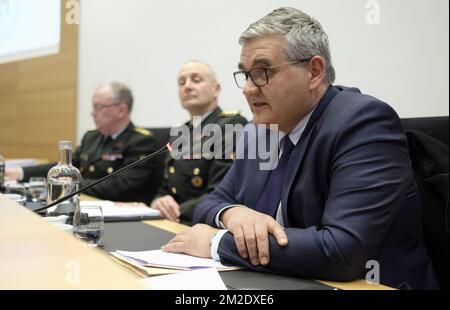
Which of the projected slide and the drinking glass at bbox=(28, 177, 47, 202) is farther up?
the projected slide

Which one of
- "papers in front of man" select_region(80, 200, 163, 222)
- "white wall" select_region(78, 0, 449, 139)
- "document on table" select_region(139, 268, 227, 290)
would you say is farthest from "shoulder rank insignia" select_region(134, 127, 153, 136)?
"document on table" select_region(139, 268, 227, 290)

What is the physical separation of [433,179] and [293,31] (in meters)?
0.51

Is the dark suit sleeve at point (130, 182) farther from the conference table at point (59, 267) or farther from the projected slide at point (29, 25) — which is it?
the conference table at point (59, 267)

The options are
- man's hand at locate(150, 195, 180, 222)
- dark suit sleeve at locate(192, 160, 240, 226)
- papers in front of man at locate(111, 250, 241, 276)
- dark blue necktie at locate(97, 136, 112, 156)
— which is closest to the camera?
papers in front of man at locate(111, 250, 241, 276)

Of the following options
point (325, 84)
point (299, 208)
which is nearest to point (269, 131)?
point (325, 84)

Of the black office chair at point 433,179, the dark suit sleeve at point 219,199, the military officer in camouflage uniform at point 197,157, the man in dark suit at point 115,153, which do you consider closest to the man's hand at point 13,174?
the man in dark suit at point 115,153

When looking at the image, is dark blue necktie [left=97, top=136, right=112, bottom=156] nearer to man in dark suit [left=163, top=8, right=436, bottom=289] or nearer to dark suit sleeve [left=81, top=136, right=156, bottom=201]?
dark suit sleeve [left=81, top=136, right=156, bottom=201]

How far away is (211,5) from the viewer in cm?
239

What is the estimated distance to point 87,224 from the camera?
1.07m

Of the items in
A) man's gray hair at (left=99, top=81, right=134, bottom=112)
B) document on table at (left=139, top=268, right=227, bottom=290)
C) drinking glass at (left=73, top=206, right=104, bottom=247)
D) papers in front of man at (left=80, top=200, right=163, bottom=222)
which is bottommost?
papers in front of man at (left=80, top=200, right=163, bottom=222)

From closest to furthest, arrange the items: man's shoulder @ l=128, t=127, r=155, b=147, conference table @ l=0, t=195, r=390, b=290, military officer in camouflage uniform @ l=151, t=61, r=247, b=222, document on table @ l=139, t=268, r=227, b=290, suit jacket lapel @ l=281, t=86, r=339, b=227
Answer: conference table @ l=0, t=195, r=390, b=290 < document on table @ l=139, t=268, r=227, b=290 < suit jacket lapel @ l=281, t=86, r=339, b=227 < military officer in camouflage uniform @ l=151, t=61, r=247, b=222 < man's shoulder @ l=128, t=127, r=155, b=147

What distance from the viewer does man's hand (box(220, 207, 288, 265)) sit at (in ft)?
2.98

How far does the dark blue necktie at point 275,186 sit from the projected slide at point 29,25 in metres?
1.26

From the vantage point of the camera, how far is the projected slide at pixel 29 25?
198 cm
